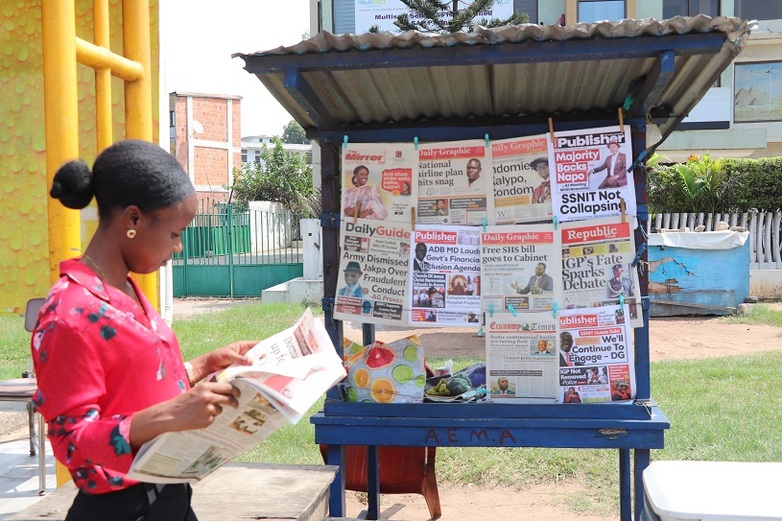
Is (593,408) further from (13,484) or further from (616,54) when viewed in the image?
(13,484)

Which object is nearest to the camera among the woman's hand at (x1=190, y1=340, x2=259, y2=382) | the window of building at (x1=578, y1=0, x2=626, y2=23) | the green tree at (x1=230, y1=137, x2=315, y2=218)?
the woman's hand at (x1=190, y1=340, x2=259, y2=382)

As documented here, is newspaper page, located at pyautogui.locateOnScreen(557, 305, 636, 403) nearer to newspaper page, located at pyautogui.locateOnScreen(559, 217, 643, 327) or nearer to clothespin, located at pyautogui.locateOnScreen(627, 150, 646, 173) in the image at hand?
newspaper page, located at pyautogui.locateOnScreen(559, 217, 643, 327)

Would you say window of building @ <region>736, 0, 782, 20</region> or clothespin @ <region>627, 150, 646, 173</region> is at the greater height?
window of building @ <region>736, 0, 782, 20</region>

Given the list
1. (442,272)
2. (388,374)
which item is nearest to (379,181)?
(442,272)

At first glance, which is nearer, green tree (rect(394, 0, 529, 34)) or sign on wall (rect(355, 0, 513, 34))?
green tree (rect(394, 0, 529, 34))

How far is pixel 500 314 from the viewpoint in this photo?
381 centimetres

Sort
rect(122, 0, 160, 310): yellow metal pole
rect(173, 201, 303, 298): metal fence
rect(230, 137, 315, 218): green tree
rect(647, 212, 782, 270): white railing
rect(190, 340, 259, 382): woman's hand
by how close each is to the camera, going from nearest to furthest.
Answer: rect(190, 340, 259, 382): woman's hand, rect(122, 0, 160, 310): yellow metal pole, rect(647, 212, 782, 270): white railing, rect(173, 201, 303, 298): metal fence, rect(230, 137, 315, 218): green tree

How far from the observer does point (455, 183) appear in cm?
390

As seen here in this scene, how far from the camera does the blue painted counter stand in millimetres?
12844

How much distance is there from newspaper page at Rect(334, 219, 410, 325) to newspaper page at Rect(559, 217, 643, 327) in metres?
0.77

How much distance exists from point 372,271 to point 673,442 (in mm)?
3015

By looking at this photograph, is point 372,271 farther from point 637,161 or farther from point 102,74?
point 102,74

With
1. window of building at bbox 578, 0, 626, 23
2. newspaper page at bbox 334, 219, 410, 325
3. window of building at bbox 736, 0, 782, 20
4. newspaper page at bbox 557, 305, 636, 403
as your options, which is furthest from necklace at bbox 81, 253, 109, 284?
window of building at bbox 736, 0, 782, 20

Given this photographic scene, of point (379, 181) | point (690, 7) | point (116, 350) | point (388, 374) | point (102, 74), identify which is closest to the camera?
point (116, 350)
